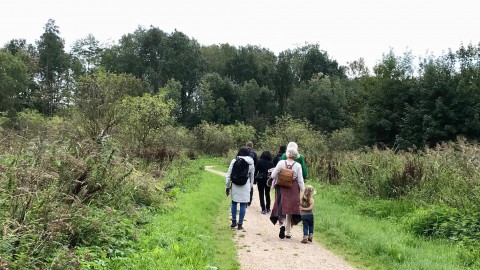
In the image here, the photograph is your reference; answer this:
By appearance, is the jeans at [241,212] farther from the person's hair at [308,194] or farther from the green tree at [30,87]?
the green tree at [30,87]

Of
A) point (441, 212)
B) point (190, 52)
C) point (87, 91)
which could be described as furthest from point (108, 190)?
point (190, 52)

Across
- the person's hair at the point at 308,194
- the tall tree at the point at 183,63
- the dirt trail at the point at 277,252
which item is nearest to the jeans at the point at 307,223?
the dirt trail at the point at 277,252

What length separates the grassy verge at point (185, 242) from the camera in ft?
19.6

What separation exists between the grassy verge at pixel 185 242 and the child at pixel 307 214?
170 cm

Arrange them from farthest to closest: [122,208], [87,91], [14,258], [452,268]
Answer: [87,91] → [122,208] → [452,268] → [14,258]

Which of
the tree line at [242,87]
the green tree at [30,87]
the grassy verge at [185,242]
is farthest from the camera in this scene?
the green tree at [30,87]

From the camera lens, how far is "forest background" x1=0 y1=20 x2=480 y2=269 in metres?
6.34

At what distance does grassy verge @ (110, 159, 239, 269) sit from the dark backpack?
1.25 metres

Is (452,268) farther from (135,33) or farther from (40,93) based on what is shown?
(135,33)

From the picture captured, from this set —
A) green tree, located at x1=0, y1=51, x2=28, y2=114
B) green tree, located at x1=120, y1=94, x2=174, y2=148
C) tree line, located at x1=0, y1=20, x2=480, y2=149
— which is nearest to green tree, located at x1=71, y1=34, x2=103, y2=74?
tree line, located at x1=0, y1=20, x2=480, y2=149

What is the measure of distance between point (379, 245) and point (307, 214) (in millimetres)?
1727

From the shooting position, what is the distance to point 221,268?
6465 millimetres

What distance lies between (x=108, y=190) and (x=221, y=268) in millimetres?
3688

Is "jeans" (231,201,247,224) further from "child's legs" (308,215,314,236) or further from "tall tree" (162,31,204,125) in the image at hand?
"tall tree" (162,31,204,125)
